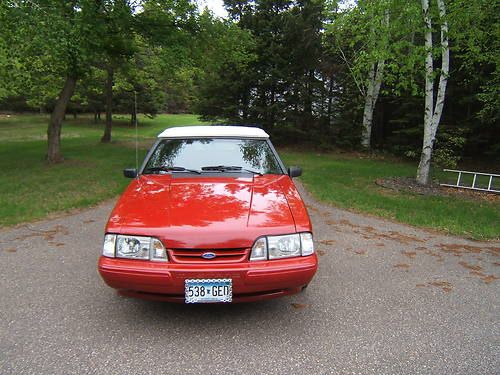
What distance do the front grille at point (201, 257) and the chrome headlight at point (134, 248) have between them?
0.09m

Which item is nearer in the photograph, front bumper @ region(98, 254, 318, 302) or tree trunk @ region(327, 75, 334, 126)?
front bumper @ region(98, 254, 318, 302)

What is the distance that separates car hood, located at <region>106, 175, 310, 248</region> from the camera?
9.27 ft

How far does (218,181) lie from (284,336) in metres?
1.60

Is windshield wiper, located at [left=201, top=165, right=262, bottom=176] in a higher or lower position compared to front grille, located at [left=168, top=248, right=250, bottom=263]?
higher

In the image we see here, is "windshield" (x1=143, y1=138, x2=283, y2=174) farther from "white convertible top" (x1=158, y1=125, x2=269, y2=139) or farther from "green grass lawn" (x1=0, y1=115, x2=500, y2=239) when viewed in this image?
"green grass lawn" (x1=0, y1=115, x2=500, y2=239)

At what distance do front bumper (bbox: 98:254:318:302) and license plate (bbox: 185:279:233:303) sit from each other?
0.04m

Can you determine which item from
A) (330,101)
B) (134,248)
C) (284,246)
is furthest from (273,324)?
(330,101)

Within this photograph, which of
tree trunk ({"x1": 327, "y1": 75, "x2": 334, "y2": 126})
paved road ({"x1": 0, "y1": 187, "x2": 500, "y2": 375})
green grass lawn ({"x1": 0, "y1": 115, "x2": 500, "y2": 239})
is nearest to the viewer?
paved road ({"x1": 0, "y1": 187, "x2": 500, "y2": 375})

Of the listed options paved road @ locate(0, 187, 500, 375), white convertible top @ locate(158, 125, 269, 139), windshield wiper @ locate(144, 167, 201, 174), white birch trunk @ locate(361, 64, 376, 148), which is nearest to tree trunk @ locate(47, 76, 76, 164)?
paved road @ locate(0, 187, 500, 375)

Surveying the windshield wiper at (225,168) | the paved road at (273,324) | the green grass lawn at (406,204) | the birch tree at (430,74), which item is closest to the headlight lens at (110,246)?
the paved road at (273,324)

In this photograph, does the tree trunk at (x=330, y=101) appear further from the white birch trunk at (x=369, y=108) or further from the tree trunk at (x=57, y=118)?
the tree trunk at (x=57, y=118)

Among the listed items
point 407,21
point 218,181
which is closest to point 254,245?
point 218,181

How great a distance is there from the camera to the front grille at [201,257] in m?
2.80

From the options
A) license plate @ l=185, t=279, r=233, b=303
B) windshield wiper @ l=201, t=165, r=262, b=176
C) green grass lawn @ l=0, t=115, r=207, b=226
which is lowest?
green grass lawn @ l=0, t=115, r=207, b=226
